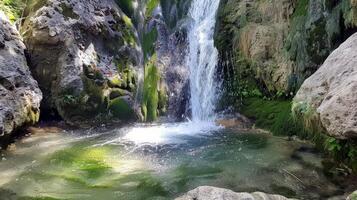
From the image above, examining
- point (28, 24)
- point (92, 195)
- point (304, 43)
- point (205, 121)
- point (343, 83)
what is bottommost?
point (92, 195)

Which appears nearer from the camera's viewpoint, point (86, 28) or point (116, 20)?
point (86, 28)

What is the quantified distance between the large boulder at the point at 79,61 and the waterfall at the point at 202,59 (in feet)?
5.74

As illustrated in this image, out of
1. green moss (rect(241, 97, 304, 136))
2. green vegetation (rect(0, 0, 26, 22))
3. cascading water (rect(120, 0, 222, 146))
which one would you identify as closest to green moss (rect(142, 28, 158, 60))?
cascading water (rect(120, 0, 222, 146))

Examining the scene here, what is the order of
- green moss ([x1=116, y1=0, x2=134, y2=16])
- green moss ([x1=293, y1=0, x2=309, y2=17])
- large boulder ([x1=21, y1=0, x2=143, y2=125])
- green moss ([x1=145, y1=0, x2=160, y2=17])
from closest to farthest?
green moss ([x1=293, y1=0, x2=309, y2=17]) → large boulder ([x1=21, y1=0, x2=143, y2=125]) → green moss ([x1=116, y1=0, x2=134, y2=16]) → green moss ([x1=145, y1=0, x2=160, y2=17])

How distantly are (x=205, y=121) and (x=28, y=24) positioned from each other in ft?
17.2

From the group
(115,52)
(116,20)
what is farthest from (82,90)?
(116,20)

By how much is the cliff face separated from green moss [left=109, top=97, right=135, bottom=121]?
3036 millimetres

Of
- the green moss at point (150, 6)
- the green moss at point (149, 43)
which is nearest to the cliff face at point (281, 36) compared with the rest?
the green moss at point (149, 43)

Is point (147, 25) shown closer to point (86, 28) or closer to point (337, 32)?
point (86, 28)

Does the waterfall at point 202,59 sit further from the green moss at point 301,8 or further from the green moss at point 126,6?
the green moss at point 301,8

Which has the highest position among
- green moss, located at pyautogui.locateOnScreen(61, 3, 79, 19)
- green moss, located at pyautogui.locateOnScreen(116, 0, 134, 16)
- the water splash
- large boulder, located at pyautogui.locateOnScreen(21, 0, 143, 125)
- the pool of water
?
green moss, located at pyautogui.locateOnScreen(116, 0, 134, 16)

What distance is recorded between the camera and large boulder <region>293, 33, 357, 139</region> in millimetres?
4566

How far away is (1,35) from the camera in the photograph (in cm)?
830

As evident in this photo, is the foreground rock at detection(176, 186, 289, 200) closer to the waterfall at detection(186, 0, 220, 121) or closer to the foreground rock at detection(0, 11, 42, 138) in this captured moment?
the foreground rock at detection(0, 11, 42, 138)
